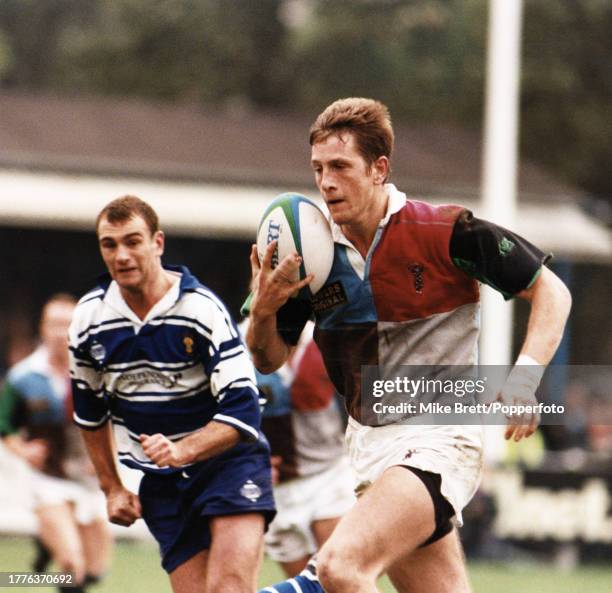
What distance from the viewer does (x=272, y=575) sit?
42.0 feet

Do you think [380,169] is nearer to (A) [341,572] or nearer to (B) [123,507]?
(A) [341,572]

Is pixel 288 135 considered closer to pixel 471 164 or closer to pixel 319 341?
pixel 471 164

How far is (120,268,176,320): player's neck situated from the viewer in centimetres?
659

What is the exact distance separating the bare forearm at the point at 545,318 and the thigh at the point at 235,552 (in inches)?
55.6

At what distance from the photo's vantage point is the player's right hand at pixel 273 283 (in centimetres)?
590

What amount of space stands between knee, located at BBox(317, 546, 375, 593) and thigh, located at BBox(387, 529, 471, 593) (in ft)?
1.71

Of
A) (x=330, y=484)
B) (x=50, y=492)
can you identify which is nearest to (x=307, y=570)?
(x=330, y=484)

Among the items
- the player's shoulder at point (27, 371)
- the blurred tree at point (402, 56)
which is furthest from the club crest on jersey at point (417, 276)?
the blurred tree at point (402, 56)

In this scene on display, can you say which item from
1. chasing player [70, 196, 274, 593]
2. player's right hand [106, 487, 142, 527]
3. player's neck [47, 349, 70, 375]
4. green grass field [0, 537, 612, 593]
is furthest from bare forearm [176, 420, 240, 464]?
green grass field [0, 537, 612, 593]

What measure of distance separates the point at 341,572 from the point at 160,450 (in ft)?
3.10

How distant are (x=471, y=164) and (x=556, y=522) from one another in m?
12.6

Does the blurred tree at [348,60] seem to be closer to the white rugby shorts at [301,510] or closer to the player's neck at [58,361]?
the player's neck at [58,361]

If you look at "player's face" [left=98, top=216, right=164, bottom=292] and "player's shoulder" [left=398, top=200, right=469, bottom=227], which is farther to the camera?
"player's face" [left=98, top=216, right=164, bottom=292]

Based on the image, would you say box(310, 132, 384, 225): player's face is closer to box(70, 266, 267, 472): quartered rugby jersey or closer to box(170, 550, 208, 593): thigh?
box(70, 266, 267, 472): quartered rugby jersey
